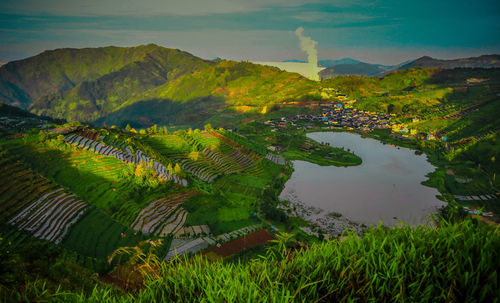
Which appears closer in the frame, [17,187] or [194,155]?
[17,187]

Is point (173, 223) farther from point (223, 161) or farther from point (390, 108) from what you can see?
point (390, 108)

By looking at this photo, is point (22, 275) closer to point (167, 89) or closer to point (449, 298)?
point (449, 298)

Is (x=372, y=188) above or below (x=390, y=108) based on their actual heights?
below

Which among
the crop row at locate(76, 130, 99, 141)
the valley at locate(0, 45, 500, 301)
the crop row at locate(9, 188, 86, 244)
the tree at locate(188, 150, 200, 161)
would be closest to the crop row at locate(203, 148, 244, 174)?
the valley at locate(0, 45, 500, 301)

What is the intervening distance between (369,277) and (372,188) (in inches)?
1552

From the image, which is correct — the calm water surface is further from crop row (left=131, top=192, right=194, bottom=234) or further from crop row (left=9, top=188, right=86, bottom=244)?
crop row (left=9, top=188, right=86, bottom=244)

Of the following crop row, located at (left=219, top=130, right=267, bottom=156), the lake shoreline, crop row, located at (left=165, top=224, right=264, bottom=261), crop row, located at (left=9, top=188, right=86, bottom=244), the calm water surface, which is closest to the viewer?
crop row, located at (left=9, top=188, right=86, bottom=244)

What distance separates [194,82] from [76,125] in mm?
152881

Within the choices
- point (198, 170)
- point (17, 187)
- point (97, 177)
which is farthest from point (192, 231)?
point (17, 187)

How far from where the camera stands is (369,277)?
10.3 feet

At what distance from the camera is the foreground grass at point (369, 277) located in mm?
2848

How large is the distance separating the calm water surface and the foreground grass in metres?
24.3

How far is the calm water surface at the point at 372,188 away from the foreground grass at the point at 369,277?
24325 millimetres

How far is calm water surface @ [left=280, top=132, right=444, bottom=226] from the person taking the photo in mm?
31812
